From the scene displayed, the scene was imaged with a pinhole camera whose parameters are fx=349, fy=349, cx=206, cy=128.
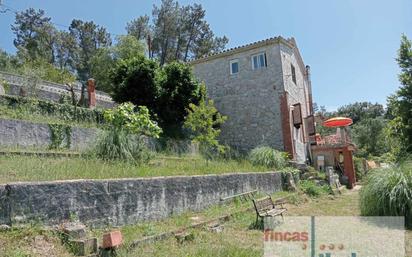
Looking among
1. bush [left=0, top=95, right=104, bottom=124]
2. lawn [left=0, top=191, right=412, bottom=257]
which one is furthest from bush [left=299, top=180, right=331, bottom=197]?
bush [left=0, top=95, right=104, bottom=124]

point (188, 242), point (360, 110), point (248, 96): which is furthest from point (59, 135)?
point (360, 110)

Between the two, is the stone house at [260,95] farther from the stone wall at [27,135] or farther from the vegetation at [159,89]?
the stone wall at [27,135]

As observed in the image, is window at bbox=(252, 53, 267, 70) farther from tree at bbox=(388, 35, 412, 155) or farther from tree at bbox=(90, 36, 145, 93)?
tree at bbox=(90, 36, 145, 93)

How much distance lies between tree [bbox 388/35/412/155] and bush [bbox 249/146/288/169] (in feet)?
17.7

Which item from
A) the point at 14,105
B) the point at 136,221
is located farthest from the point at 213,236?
the point at 14,105

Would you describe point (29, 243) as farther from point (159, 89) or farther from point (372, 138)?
point (372, 138)

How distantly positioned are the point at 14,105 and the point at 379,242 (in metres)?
11.2

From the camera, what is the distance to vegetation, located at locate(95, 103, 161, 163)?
9.04 metres

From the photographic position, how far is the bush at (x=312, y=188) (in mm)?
13578

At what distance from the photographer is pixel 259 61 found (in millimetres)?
19094

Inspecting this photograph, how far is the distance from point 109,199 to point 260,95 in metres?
14.0

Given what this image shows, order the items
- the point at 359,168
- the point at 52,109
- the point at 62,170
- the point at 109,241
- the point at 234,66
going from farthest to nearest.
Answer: the point at 359,168 < the point at 234,66 < the point at 52,109 < the point at 62,170 < the point at 109,241

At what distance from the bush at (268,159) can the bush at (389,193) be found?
600 cm

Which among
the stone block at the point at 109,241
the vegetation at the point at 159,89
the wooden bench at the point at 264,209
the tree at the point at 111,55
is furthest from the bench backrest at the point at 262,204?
the tree at the point at 111,55
